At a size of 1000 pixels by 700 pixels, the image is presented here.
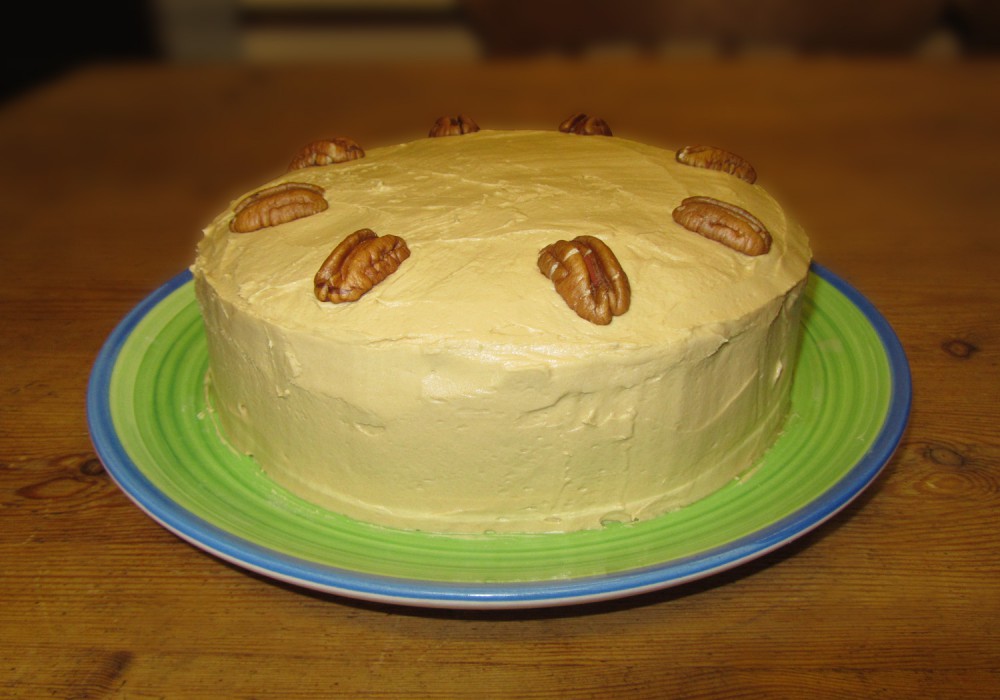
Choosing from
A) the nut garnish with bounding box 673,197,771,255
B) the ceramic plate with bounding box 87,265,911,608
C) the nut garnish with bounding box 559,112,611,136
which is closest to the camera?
the ceramic plate with bounding box 87,265,911,608

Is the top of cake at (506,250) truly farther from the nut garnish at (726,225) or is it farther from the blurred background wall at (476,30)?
the blurred background wall at (476,30)

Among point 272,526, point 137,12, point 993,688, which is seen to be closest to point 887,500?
point 993,688

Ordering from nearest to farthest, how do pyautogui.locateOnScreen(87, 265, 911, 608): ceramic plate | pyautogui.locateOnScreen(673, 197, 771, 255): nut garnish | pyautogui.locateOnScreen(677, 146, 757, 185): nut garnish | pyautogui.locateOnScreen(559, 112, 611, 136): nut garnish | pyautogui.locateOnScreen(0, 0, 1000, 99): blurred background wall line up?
pyautogui.locateOnScreen(87, 265, 911, 608): ceramic plate < pyautogui.locateOnScreen(673, 197, 771, 255): nut garnish < pyautogui.locateOnScreen(677, 146, 757, 185): nut garnish < pyautogui.locateOnScreen(559, 112, 611, 136): nut garnish < pyautogui.locateOnScreen(0, 0, 1000, 99): blurred background wall

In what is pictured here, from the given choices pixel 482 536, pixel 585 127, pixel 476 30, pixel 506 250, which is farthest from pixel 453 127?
pixel 476 30

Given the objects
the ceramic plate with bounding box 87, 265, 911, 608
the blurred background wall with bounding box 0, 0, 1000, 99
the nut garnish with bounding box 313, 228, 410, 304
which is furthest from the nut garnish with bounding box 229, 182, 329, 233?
the blurred background wall with bounding box 0, 0, 1000, 99

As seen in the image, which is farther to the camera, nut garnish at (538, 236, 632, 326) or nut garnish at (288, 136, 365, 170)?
nut garnish at (288, 136, 365, 170)

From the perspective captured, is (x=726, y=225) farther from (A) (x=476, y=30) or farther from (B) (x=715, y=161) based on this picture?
(A) (x=476, y=30)

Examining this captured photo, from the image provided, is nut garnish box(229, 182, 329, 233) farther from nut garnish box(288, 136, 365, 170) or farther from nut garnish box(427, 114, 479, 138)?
nut garnish box(427, 114, 479, 138)

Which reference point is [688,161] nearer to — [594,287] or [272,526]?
[594,287]
